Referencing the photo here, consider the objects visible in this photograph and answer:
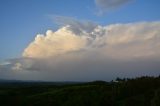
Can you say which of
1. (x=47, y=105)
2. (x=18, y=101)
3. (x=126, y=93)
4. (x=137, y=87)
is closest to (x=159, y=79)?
(x=137, y=87)

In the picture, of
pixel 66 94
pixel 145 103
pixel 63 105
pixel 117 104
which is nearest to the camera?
pixel 145 103

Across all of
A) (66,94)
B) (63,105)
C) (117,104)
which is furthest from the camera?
(66,94)

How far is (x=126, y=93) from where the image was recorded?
450ft

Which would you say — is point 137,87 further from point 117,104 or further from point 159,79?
point 117,104

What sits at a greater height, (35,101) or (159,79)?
(159,79)

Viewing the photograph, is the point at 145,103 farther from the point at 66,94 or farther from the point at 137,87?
the point at 66,94

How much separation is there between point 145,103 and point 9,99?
64.8 m

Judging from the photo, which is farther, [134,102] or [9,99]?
[9,99]

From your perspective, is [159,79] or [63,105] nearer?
[63,105]

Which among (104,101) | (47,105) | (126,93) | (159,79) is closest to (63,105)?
(47,105)

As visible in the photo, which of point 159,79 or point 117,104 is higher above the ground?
point 159,79

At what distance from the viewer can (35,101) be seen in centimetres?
14238

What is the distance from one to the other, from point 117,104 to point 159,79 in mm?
50032

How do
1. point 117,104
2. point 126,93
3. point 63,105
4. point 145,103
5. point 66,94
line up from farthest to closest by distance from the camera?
point 66,94
point 126,93
point 63,105
point 117,104
point 145,103
